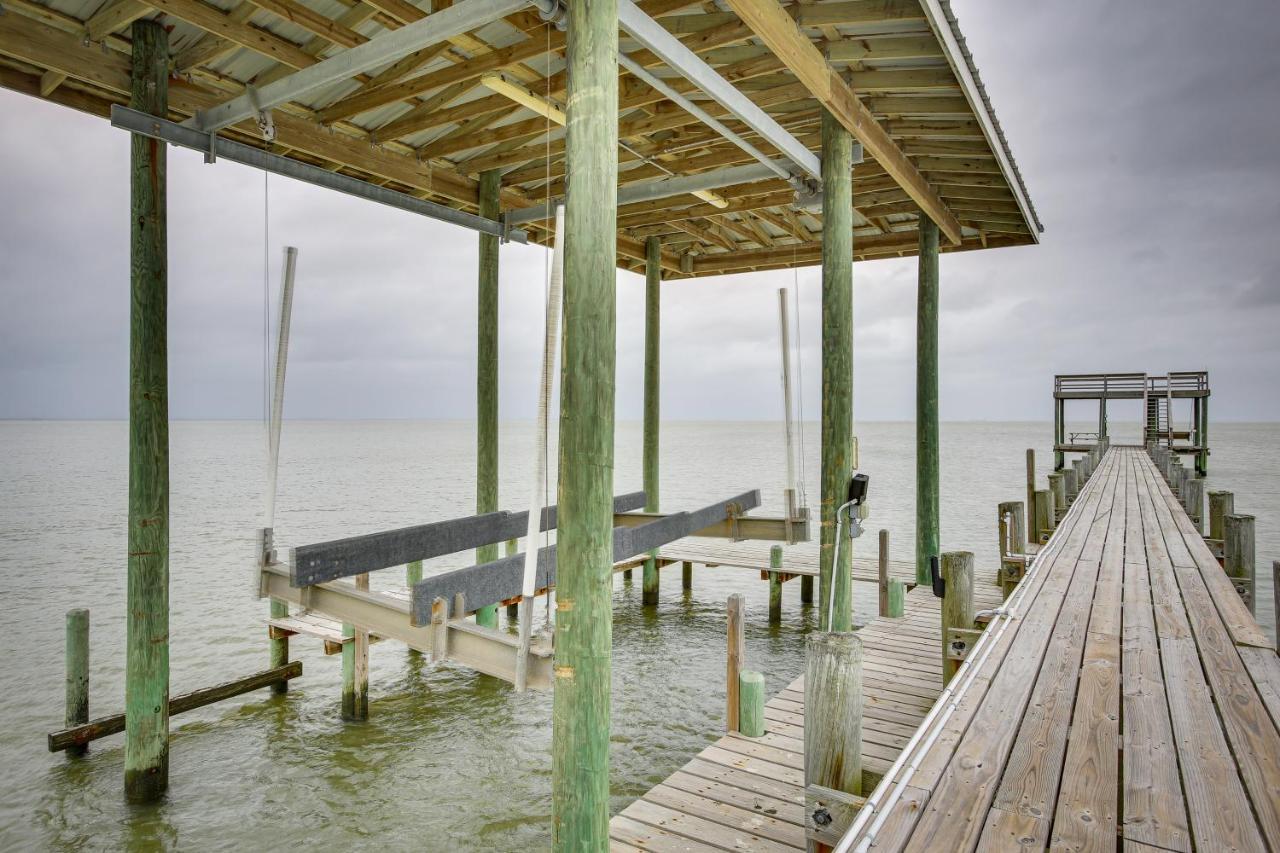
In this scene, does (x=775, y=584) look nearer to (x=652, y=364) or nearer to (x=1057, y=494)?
(x=652, y=364)

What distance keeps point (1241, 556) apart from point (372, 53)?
8.94 m

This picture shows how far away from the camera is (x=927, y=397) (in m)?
10.3

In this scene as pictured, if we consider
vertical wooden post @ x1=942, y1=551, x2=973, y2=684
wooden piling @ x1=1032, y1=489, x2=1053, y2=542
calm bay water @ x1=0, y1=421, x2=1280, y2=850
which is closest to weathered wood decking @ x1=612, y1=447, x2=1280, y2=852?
vertical wooden post @ x1=942, y1=551, x2=973, y2=684

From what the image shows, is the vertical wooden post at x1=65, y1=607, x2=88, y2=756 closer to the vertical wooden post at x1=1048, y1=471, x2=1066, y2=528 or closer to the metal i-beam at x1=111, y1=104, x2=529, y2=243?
the metal i-beam at x1=111, y1=104, x2=529, y2=243

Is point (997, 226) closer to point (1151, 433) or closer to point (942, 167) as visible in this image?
point (942, 167)

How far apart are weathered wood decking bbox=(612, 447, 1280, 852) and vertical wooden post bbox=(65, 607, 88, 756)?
6.24 m

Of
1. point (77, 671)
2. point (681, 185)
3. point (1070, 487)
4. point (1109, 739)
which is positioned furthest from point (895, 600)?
point (77, 671)

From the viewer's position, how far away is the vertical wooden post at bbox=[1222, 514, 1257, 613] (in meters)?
6.79

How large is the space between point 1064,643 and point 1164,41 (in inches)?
3160

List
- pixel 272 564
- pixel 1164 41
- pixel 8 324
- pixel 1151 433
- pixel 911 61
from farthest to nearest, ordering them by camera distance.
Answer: pixel 8 324
pixel 1164 41
pixel 1151 433
pixel 911 61
pixel 272 564

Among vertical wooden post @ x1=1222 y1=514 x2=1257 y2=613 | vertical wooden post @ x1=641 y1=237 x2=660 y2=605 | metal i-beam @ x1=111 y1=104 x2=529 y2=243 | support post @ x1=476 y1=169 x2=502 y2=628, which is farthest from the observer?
vertical wooden post @ x1=641 y1=237 x2=660 y2=605

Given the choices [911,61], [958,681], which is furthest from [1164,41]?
[958,681]

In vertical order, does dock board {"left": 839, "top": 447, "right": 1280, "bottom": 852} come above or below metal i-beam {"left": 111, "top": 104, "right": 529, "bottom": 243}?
below

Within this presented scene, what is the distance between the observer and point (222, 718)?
8102 millimetres
